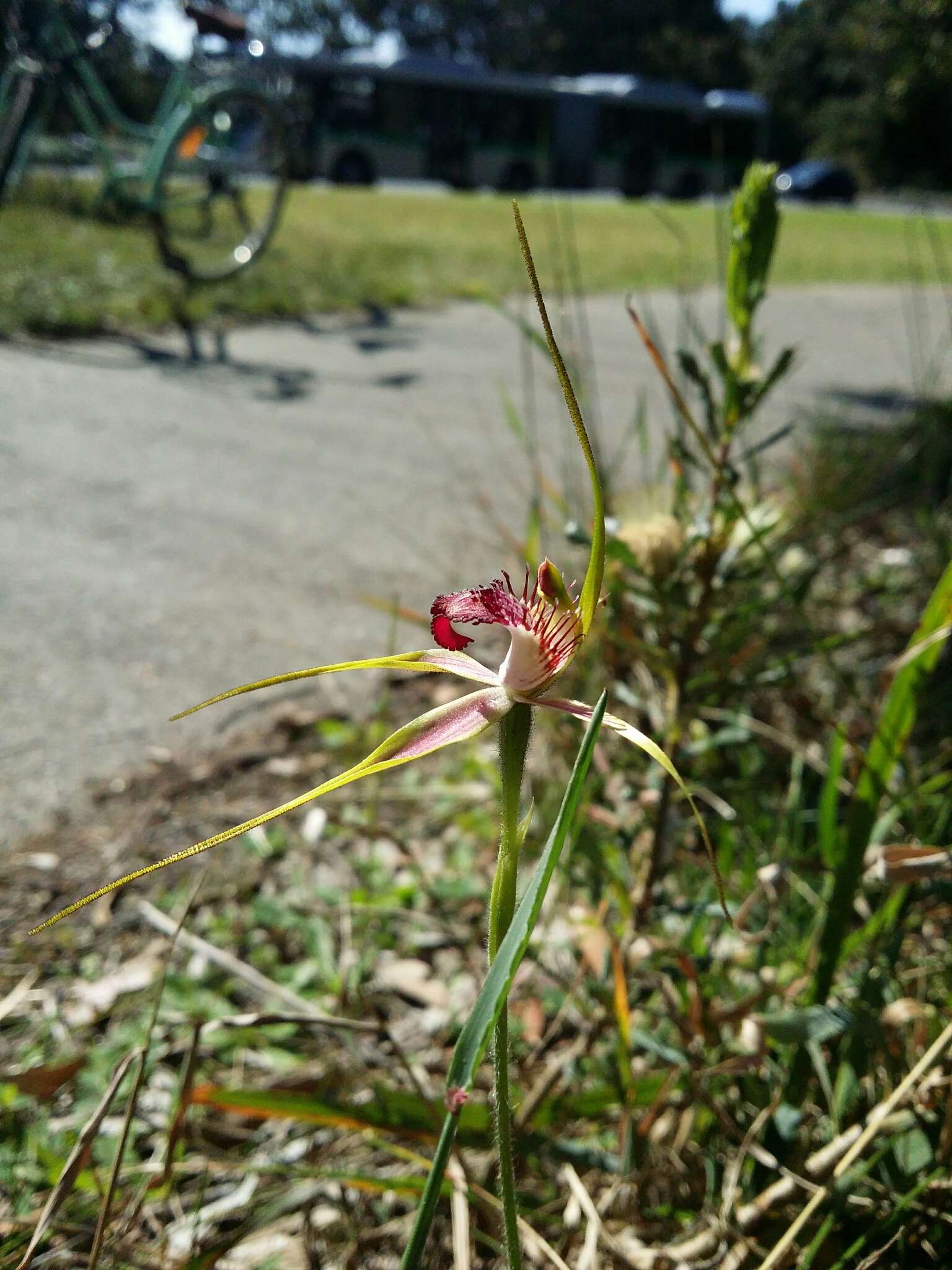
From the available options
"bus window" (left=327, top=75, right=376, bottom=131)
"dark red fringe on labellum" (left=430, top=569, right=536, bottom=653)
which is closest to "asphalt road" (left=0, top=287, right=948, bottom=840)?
"dark red fringe on labellum" (left=430, top=569, right=536, bottom=653)

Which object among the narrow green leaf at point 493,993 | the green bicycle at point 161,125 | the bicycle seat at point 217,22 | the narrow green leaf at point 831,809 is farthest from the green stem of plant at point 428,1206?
the bicycle seat at point 217,22

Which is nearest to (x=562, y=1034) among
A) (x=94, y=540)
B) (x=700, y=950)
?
(x=700, y=950)

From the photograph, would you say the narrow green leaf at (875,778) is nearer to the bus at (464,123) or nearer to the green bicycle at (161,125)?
the green bicycle at (161,125)

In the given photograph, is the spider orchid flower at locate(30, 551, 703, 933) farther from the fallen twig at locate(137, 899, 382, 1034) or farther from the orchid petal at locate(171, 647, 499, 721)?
the fallen twig at locate(137, 899, 382, 1034)

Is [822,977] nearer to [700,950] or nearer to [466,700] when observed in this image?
[700,950]

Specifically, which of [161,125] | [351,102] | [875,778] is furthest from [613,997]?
[351,102]

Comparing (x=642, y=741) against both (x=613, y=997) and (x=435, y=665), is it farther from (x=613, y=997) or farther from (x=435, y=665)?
(x=613, y=997)

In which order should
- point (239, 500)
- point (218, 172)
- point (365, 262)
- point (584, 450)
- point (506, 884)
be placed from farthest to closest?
1. point (365, 262)
2. point (218, 172)
3. point (239, 500)
4. point (506, 884)
5. point (584, 450)
